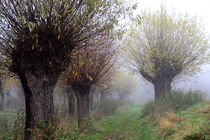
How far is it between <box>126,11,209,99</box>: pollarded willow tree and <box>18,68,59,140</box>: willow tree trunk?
728cm

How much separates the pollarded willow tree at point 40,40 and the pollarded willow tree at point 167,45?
6332 mm

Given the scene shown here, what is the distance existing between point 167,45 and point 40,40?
372 inches

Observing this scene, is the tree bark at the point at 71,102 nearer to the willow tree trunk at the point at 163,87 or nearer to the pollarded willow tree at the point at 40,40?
the willow tree trunk at the point at 163,87

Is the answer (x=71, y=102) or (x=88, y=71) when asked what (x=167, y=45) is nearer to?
(x=88, y=71)

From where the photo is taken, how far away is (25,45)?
4.87 metres

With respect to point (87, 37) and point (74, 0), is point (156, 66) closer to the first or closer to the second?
point (87, 37)

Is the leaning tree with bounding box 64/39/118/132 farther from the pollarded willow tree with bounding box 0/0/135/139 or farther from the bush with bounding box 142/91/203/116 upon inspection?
the bush with bounding box 142/91/203/116

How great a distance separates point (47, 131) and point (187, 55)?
34.8 ft

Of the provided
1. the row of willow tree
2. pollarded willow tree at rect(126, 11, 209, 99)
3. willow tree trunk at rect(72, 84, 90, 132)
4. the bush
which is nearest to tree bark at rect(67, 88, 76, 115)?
willow tree trunk at rect(72, 84, 90, 132)

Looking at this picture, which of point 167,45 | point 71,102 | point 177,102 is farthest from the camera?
point 71,102

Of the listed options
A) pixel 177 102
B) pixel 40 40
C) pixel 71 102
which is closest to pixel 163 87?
pixel 177 102

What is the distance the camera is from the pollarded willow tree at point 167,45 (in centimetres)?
1134

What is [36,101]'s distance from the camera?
16.1ft

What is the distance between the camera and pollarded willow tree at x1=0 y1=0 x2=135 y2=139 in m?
4.64
